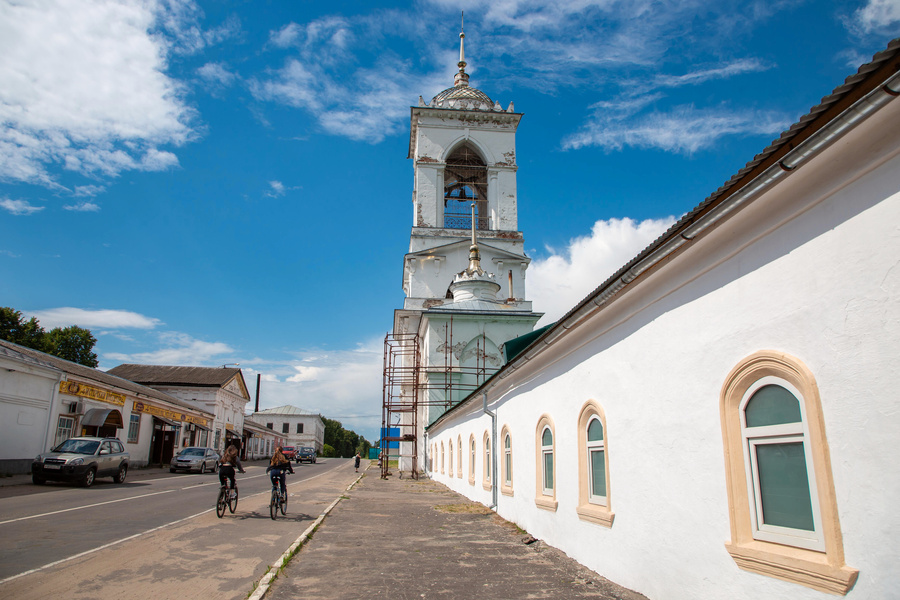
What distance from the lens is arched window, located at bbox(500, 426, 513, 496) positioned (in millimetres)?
12066

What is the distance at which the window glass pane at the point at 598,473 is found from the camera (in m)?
7.34

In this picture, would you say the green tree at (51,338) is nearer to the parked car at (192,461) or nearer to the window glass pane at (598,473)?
the parked car at (192,461)

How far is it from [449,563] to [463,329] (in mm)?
20066

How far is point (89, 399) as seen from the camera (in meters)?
26.3

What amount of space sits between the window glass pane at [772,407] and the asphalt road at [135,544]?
5.09m

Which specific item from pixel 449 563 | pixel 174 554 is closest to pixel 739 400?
pixel 449 563

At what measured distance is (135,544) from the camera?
8641mm

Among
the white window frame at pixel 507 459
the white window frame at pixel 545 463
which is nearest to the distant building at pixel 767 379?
the white window frame at pixel 545 463

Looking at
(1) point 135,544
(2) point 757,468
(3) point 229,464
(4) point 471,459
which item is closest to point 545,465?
(2) point 757,468

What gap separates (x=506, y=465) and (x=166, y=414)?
29.0m

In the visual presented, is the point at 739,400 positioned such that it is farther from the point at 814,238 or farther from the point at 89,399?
the point at 89,399

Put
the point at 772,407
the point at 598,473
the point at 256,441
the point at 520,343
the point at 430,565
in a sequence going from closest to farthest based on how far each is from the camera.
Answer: the point at 772,407 < the point at 598,473 < the point at 430,565 < the point at 520,343 < the point at 256,441

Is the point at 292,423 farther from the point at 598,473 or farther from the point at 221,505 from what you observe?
the point at 598,473

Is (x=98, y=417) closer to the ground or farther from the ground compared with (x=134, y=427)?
farther from the ground
